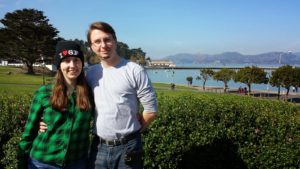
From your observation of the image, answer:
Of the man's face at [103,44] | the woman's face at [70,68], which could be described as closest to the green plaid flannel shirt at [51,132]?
the woman's face at [70,68]

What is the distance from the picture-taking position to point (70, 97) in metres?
3.36

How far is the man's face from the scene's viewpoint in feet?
11.1

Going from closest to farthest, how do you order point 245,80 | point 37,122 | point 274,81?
point 37,122 < point 274,81 < point 245,80

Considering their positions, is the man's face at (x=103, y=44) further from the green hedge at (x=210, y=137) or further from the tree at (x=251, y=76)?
the tree at (x=251, y=76)

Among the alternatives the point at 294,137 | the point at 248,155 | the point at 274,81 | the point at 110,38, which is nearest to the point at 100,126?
the point at 110,38

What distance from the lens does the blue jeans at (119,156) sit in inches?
136

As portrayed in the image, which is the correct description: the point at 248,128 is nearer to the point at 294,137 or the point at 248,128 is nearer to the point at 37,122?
the point at 294,137

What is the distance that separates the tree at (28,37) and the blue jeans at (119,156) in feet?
194

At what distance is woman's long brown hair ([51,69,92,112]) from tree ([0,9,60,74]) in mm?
58999

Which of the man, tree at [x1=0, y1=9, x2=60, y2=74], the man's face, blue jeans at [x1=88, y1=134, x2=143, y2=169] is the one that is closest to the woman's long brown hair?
the man

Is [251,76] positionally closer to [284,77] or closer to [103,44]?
[284,77]

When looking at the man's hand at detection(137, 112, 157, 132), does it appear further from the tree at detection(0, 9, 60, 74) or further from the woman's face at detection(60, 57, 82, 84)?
the tree at detection(0, 9, 60, 74)

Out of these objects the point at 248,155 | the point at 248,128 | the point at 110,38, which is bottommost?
the point at 248,155

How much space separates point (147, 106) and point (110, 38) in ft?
2.26
